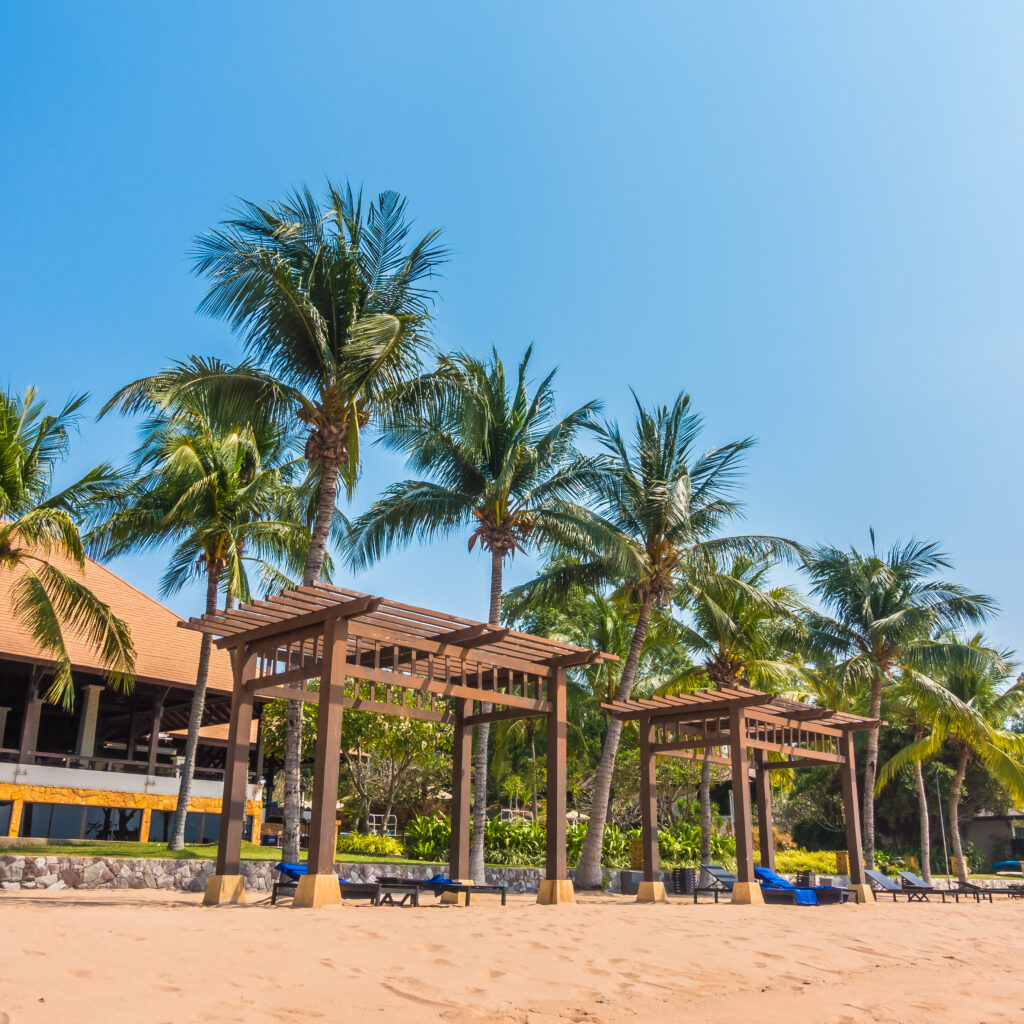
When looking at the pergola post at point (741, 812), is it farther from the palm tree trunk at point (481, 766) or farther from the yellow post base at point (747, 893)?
the palm tree trunk at point (481, 766)

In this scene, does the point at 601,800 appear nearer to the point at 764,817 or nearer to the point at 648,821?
the point at 648,821

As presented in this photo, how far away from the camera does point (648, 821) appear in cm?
1639

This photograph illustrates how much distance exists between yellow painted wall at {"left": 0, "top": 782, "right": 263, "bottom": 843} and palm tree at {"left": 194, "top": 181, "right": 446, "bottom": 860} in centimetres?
843

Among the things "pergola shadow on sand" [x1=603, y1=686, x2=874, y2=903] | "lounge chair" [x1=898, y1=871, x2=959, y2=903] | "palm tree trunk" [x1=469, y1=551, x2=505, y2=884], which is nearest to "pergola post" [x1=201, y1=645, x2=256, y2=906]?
"pergola shadow on sand" [x1=603, y1=686, x2=874, y2=903]

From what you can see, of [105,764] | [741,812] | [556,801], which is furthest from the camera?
[105,764]

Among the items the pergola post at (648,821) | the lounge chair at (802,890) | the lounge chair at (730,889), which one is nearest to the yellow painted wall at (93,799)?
the pergola post at (648,821)

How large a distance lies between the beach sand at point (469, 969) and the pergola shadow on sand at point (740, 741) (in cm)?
495

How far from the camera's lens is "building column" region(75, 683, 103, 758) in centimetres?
2358

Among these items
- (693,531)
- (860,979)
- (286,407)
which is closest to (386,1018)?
(860,979)

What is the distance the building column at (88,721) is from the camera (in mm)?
23578

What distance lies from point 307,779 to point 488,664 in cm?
2611

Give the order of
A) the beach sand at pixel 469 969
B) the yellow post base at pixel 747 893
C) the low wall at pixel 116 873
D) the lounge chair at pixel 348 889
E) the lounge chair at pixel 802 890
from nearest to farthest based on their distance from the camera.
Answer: the beach sand at pixel 469 969
the lounge chair at pixel 348 889
the low wall at pixel 116 873
the yellow post base at pixel 747 893
the lounge chair at pixel 802 890

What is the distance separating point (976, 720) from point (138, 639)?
22.4 meters

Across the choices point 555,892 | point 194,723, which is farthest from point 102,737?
point 555,892
